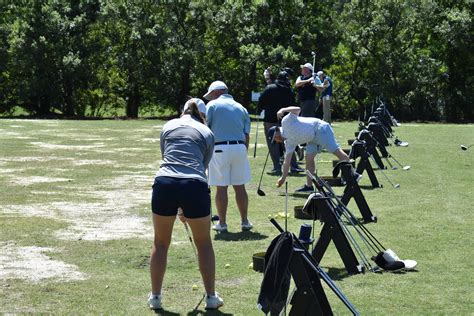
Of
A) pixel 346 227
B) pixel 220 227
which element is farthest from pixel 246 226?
pixel 346 227

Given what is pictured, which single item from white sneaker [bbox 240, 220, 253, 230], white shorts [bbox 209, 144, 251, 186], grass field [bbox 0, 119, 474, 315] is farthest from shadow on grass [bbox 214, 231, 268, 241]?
white shorts [bbox 209, 144, 251, 186]

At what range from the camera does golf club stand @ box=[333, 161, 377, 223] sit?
1098 centimetres

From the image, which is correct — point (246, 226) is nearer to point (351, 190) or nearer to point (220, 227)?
point (220, 227)

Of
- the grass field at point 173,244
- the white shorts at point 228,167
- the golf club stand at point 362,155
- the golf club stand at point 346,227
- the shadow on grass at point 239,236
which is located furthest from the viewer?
the golf club stand at point 362,155

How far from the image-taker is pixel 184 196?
23.4 ft

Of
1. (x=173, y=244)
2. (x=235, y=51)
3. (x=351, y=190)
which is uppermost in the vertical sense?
(x=235, y=51)

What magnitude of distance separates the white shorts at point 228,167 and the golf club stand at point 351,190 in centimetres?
118

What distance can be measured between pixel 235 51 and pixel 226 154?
35.9 meters

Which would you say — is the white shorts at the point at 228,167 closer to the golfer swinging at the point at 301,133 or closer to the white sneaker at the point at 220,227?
the white sneaker at the point at 220,227

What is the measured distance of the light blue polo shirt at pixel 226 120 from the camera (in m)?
11.0

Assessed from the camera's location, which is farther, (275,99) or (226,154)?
(275,99)

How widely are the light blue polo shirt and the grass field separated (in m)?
1.24

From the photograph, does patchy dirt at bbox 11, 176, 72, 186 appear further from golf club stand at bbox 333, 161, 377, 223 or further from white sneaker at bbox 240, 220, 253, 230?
golf club stand at bbox 333, 161, 377, 223

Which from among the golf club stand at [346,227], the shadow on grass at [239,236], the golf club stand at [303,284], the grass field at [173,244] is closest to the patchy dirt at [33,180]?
the grass field at [173,244]
